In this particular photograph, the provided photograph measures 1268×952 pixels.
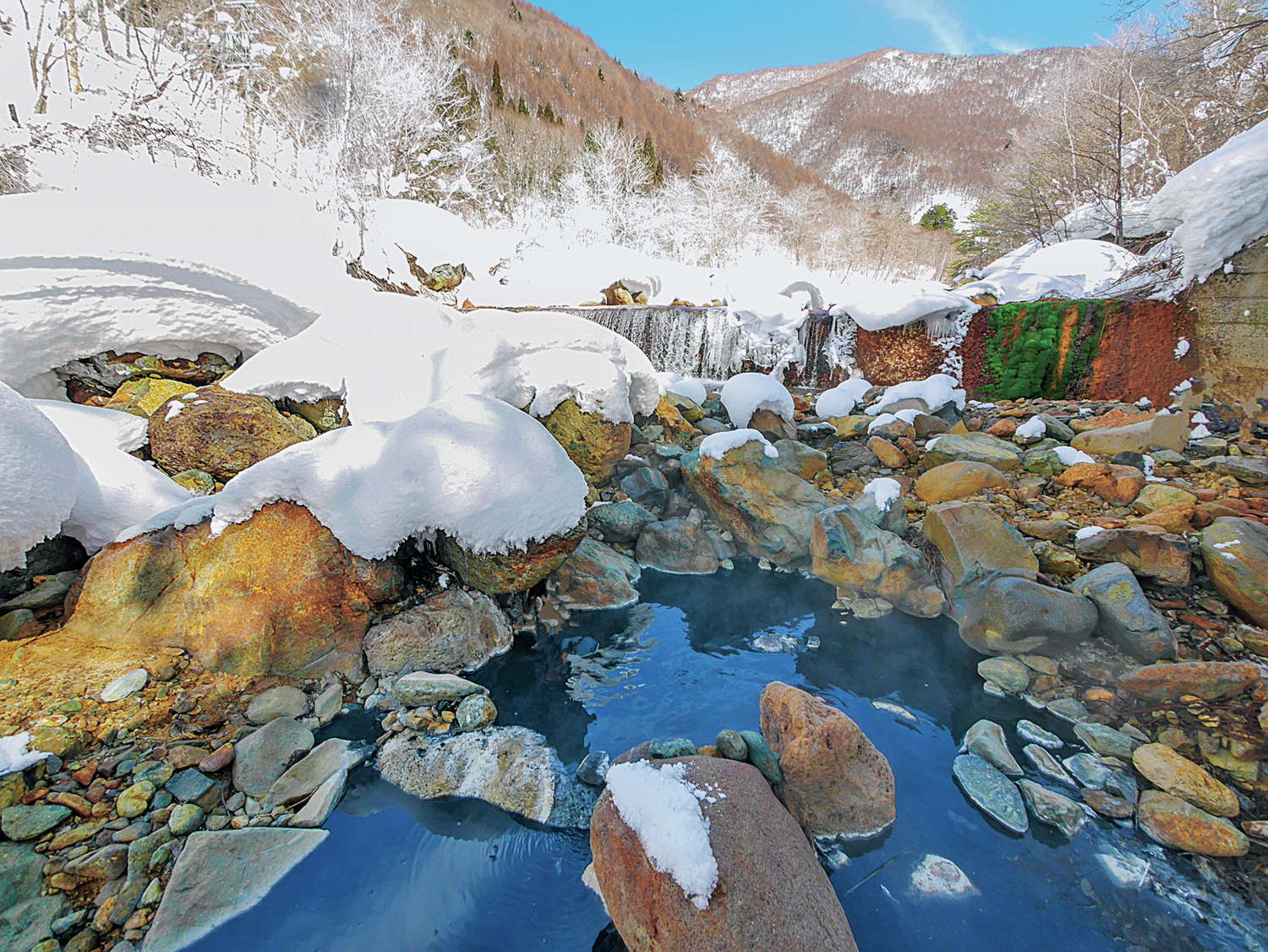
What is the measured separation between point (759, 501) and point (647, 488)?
1.04m

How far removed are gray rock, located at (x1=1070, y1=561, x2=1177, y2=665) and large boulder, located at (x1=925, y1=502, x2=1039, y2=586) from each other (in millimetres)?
284

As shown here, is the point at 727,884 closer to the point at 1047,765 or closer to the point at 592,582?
the point at 1047,765

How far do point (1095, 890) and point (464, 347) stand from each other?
16.2 ft

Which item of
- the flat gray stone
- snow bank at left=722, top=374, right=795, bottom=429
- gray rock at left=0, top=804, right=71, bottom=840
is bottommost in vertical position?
the flat gray stone

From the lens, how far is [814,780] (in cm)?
196

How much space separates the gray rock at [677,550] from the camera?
404 centimetres

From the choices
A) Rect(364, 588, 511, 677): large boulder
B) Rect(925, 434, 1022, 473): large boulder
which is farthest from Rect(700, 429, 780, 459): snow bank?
Rect(364, 588, 511, 677): large boulder

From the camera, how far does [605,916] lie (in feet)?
5.57

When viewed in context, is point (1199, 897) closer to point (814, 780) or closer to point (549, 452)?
point (814, 780)

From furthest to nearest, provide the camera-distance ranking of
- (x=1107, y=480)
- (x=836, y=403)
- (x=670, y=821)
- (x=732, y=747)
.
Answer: (x=836, y=403)
(x=1107, y=480)
(x=732, y=747)
(x=670, y=821)

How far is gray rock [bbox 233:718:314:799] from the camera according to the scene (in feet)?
6.56

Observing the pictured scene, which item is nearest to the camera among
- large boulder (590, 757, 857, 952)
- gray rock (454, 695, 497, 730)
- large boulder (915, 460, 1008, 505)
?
large boulder (590, 757, 857, 952)

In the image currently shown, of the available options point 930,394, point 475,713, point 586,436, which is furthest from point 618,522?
point 930,394

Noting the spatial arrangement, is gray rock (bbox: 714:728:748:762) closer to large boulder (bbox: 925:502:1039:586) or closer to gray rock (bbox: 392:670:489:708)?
gray rock (bbox: 392:670:489:708)
